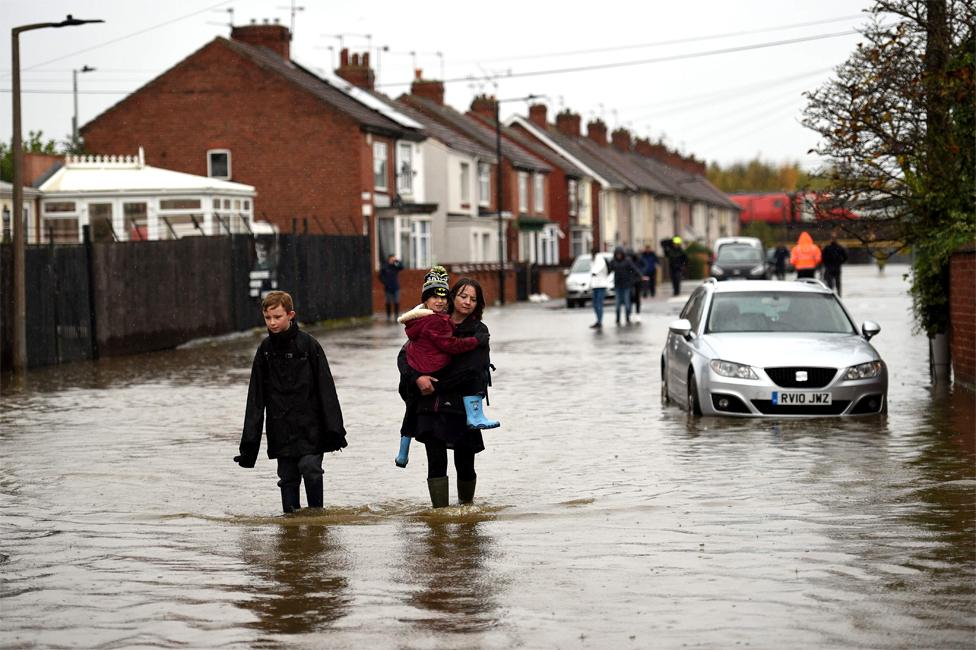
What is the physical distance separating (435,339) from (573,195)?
74.9m

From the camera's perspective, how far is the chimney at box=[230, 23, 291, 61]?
55.3 m

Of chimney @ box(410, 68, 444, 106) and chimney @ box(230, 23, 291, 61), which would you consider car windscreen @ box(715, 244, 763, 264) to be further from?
chimney @ box(410, 68, 444, 106)

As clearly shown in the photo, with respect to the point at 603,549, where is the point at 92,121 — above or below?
above

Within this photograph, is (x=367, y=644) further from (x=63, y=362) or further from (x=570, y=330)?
(x=570, y=330)

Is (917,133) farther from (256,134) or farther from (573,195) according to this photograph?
(573,195)

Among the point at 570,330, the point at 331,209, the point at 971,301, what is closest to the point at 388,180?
the point at 331,209

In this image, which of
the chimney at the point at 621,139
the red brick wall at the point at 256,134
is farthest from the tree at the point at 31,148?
the chimney at the point at 621,139

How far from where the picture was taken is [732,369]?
50.4 feet

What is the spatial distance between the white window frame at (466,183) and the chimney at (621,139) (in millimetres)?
46069

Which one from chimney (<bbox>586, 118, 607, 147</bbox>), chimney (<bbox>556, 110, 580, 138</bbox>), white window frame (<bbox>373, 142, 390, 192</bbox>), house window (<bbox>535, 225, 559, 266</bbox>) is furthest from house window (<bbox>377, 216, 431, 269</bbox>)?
chimney (<bbox>586, 118, 607, 147</bbox>)

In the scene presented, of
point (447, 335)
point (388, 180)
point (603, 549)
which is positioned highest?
point (388, 180)

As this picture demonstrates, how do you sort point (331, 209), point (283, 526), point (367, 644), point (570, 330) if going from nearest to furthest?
1. point (367, 644)
2. point (283, 526)
3. point (570, 330)
4. point (331, 209)

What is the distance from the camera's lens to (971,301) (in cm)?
1797

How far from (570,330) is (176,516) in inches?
984
